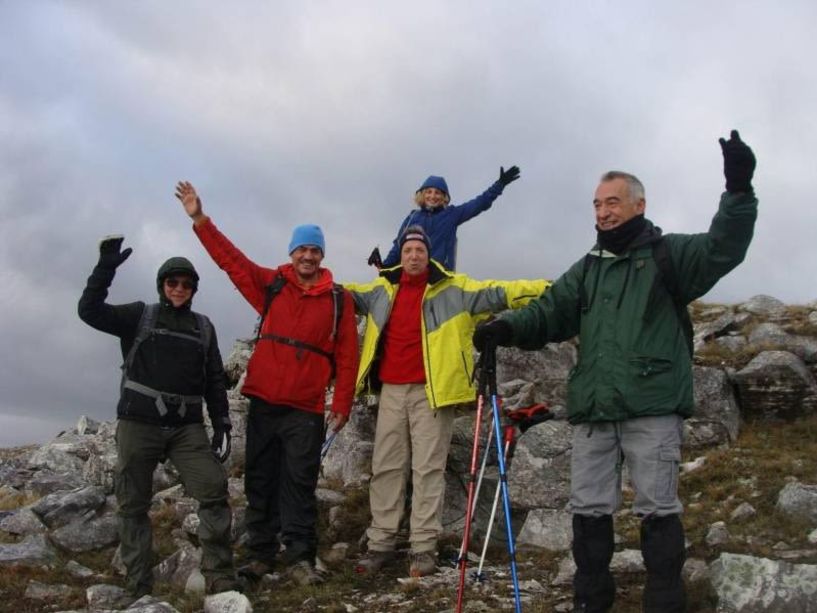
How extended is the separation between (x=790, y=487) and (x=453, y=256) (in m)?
5.97

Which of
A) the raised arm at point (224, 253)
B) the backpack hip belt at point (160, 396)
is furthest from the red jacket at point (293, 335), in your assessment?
the backpack hip belt at point (160, 396)

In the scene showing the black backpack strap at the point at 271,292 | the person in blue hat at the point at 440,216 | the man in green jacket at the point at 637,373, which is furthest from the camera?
the person in blue hat at the point at 440,216

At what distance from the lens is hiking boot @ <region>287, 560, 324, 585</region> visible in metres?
8.48

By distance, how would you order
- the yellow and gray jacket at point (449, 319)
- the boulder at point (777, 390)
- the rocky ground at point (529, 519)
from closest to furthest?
the rocky ground at point (529, 519)
the yellow and gray jacket at point (449, 319)
the boulder at point (777, 390)

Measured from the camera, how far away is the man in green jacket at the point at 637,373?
5.81 metres

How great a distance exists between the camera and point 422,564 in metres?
8.55

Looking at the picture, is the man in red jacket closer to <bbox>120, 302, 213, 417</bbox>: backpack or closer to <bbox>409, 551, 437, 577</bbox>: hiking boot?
<bbox>120, 302, 213, 417</bbox>: backpack

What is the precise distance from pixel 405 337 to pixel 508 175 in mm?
5037

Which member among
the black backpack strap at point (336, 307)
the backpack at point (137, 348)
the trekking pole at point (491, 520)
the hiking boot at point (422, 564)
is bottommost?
the hiking boot at point (422, 564)

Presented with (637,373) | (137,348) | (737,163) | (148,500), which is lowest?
(148,500)

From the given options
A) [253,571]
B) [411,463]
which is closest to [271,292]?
[411,463]

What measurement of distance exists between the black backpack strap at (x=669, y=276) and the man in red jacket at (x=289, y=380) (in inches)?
164

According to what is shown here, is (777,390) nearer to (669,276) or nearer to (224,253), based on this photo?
(669,276)

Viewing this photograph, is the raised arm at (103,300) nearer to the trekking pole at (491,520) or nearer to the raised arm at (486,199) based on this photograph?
the trekking pole at (491,520)
